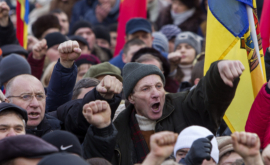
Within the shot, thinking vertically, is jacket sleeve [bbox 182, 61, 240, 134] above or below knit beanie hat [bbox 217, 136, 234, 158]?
above

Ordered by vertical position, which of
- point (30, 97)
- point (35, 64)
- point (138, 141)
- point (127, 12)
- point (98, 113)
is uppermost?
point (127, 12)

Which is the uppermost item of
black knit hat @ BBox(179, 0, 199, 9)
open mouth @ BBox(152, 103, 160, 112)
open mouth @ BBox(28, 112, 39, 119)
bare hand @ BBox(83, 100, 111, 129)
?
black knit hat @ BBox(179, 0, 199, 9)

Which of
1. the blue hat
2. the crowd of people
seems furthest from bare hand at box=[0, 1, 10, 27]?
the blue hat

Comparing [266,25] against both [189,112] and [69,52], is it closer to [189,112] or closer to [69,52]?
[189,112]

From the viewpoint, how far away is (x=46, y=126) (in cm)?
448

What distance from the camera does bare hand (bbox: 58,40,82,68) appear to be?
448 centimetres

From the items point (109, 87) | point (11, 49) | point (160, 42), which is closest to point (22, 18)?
point (11, 49)

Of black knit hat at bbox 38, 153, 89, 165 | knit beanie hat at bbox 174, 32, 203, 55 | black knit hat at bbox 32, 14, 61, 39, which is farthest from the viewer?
black knit hat at bbox 32, 14, 61, 39

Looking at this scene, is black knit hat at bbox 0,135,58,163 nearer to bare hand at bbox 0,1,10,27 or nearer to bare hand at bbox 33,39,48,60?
bare hand at bbox 33,39,48,60

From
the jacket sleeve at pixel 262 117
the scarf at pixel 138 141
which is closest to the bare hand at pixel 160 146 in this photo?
the scarf at pixel 138 141

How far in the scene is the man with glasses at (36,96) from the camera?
14.7 feet

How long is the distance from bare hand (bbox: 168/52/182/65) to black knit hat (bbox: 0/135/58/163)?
4100 mm

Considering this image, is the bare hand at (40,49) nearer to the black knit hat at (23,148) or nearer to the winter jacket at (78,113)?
the winter jacket at (78,113)

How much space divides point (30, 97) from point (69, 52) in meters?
0.54
